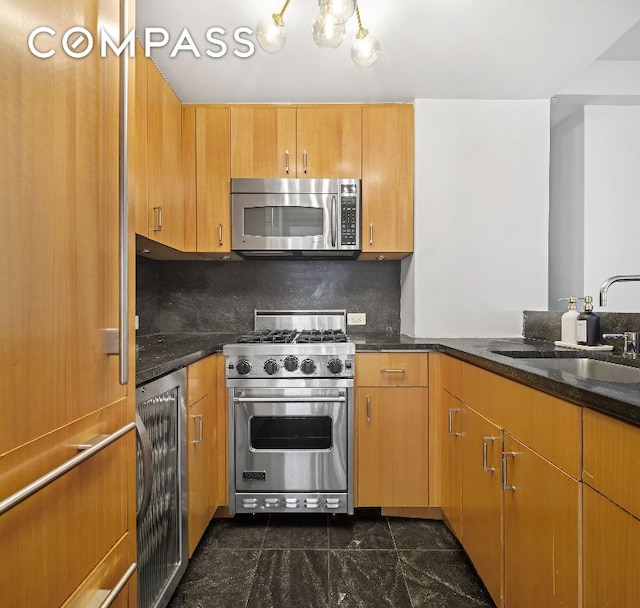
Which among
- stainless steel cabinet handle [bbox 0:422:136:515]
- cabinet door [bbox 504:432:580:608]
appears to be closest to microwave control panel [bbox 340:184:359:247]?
cabinet door [bbox 504:432:580:608]

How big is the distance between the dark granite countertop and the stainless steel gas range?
7.0 inches

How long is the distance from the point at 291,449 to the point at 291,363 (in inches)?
18.1

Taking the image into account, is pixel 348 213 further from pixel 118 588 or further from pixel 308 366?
pixel 118 588

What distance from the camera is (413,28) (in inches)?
73.9

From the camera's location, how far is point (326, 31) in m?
1.47

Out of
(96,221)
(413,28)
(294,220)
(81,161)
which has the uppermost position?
(413,28)

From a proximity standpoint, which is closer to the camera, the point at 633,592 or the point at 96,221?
the point at 633,592

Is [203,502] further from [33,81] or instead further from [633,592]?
[33,81]

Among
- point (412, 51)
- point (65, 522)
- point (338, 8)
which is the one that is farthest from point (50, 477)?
point (412, 51)

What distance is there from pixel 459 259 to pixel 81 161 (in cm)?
219

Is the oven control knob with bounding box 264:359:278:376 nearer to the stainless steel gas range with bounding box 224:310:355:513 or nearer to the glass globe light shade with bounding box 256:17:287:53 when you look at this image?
the stainless steel gas range with bounding box 224:310:355:513

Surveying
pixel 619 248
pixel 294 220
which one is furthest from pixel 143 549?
pixel 619 248

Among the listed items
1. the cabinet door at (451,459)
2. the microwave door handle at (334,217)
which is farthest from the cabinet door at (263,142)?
the cabinet door at (451,459)

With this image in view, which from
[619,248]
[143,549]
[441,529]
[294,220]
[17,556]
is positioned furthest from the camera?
[619,248]
